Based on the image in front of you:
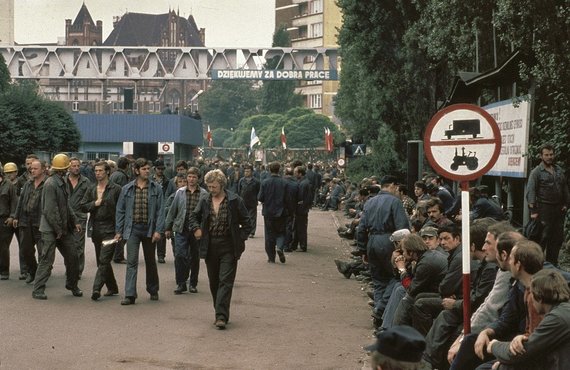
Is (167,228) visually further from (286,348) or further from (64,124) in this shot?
(64,124)

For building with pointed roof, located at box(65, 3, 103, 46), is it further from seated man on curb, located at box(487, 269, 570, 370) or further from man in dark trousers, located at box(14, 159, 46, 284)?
seated man on curb, located at box(487, 269, 570, 370)

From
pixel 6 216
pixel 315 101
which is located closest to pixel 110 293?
pixel 6 216

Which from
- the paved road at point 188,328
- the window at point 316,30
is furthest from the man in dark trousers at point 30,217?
the window at point 316,30

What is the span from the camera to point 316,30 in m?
147

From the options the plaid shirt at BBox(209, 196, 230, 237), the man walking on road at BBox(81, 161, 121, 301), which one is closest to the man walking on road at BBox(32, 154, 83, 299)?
the man walking on road at BBox(81, 161, 121, 301)

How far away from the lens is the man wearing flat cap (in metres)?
4.34

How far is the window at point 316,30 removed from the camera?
145 meters

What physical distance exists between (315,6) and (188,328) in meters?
136

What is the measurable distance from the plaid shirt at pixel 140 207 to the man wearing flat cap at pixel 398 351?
10692 mm

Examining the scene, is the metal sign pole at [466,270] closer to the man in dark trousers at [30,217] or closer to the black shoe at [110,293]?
the black shoe at [110,293]

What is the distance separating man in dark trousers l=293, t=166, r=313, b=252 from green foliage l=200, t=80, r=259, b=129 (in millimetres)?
149693

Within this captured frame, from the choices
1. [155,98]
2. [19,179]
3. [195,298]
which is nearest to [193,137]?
[19,179]

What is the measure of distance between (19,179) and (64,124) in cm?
3858

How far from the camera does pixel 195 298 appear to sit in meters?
15.4
